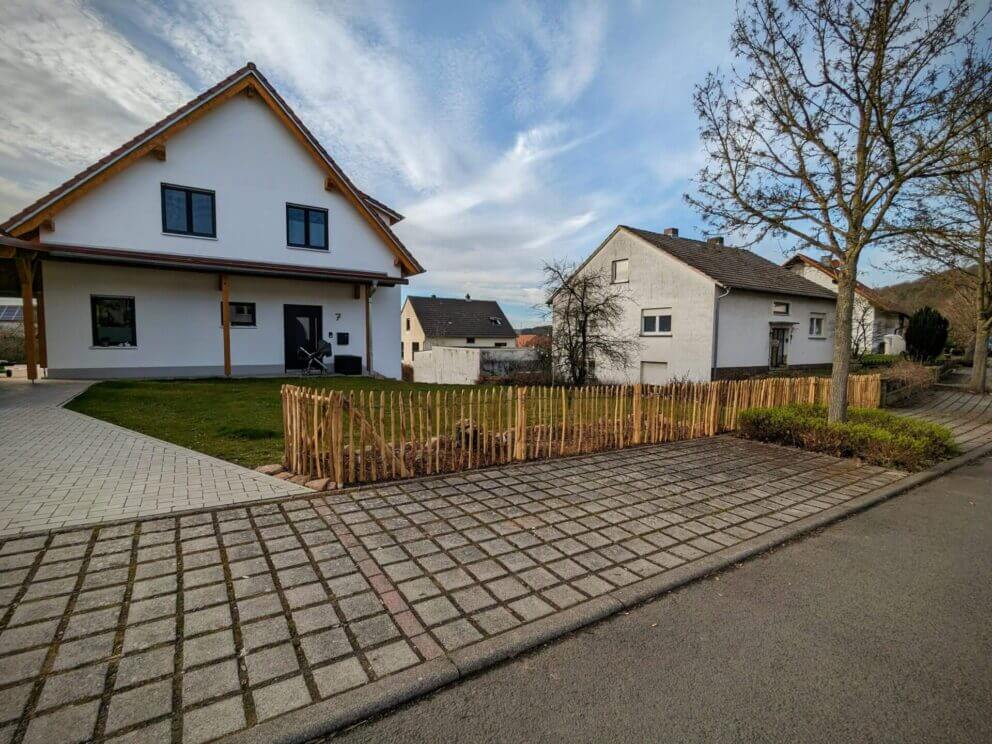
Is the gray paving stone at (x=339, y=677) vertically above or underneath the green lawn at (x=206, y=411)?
underneath

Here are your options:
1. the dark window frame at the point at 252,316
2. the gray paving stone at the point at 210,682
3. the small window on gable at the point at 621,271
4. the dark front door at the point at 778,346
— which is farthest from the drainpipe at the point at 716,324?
the gray paving stone at the point at 210,682

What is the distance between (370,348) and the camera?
18.8 m

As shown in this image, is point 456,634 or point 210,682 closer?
point 210,682

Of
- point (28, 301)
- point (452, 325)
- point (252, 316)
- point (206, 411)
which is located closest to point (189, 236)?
point (252, 316)

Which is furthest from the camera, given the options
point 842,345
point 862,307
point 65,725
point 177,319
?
point 862,307

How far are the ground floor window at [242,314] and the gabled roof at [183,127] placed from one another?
189 inches

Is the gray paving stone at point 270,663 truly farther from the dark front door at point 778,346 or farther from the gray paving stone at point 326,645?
the dark front door at point 778,346

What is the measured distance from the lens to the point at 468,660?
2732 millimetres

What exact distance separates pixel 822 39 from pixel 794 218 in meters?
2.90

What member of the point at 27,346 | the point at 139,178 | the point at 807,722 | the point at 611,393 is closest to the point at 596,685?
the point at 807,722

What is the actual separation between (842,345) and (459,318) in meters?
41.2

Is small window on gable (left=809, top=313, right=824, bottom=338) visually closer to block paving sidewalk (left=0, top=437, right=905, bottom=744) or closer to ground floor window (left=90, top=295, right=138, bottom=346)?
block paving sidewalk (left=0, top=437, right=905, bottom=744)

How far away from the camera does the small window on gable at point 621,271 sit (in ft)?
80.3

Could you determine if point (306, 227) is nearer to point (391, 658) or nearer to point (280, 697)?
point (391, 658)
